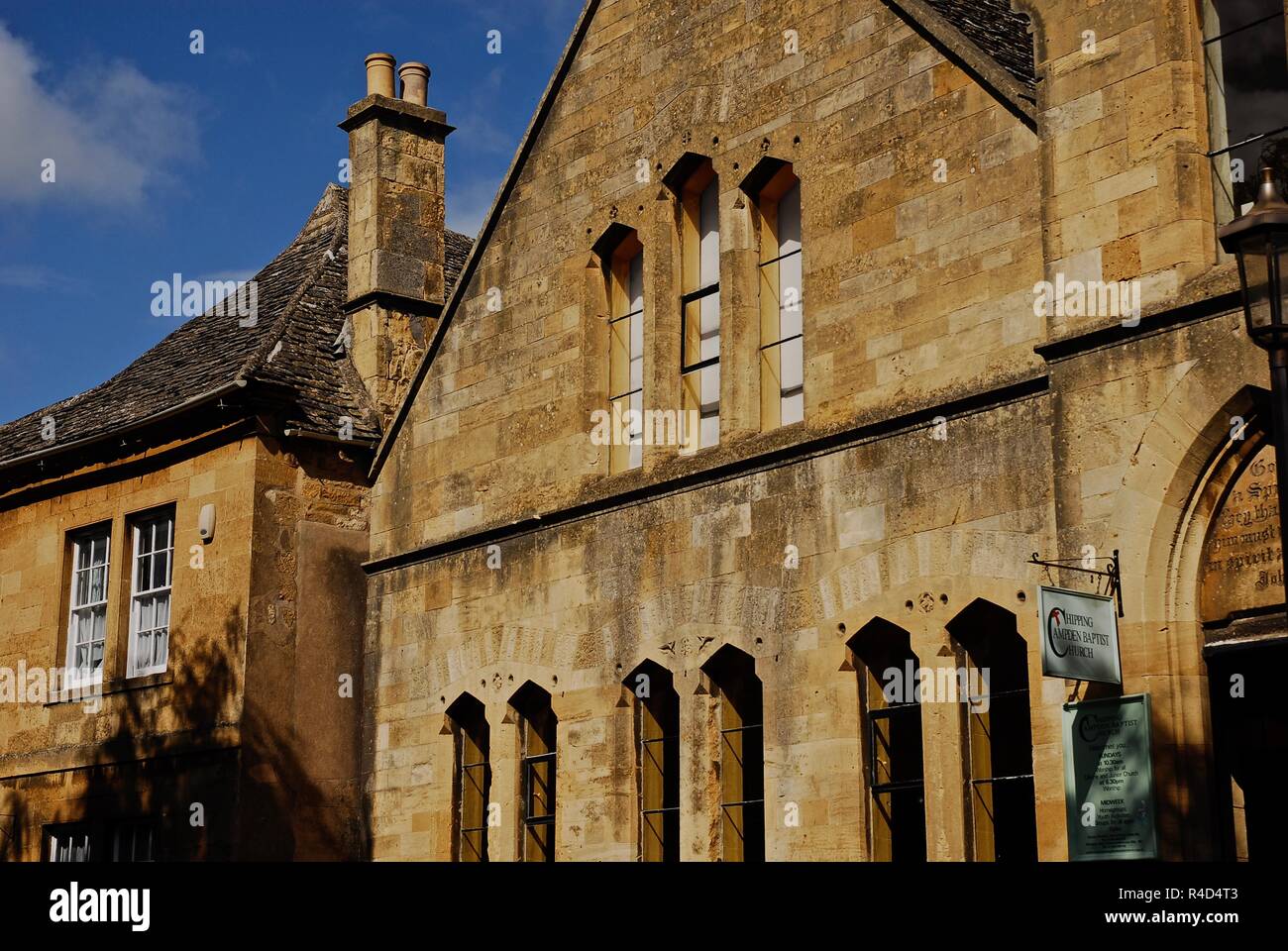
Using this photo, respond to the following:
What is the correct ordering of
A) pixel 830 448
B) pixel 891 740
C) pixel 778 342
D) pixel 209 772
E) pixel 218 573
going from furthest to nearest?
1. pixel 218 573
2. pixel 209 772
3. pixel 778 342
4. pixel 830 448
5. pixel 891 740

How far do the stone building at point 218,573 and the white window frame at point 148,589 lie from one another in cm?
2

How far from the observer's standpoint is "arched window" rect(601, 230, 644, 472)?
57.3 feet

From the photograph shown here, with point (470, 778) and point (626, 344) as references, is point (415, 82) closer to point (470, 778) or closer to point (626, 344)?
point (626, 344)

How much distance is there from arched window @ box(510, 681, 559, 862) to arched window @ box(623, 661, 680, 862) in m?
1.24

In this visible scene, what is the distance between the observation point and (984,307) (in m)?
14.0

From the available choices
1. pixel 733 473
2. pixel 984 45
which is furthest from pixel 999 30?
pixel 733 473

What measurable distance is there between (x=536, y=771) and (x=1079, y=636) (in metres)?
7.11

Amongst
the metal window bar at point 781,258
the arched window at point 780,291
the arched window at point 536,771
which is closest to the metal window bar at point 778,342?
the arched window at point 780,291

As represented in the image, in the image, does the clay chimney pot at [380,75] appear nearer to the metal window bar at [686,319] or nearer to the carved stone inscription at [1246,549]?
the metal window bar at [686,319]

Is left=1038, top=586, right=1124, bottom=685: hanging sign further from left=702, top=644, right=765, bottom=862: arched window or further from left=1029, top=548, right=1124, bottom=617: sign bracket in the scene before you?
left=702, top=644, right=765, bottom=862: arched window

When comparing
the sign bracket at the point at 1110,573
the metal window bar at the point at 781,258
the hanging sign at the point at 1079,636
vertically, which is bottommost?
the hanging sign at the point at 1079,636

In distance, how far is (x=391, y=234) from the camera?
2061cm

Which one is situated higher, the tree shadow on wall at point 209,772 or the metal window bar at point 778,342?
the metal window bar at point 778,342

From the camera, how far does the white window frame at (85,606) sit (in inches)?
808
